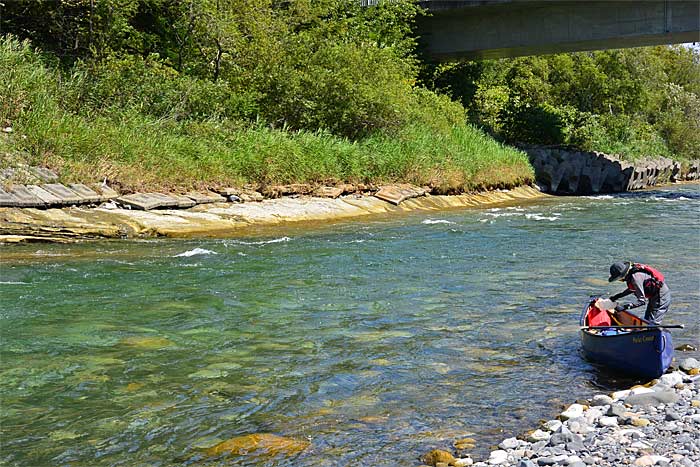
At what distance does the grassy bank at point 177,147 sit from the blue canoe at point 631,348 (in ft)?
38.6

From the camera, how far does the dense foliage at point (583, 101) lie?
127 feet

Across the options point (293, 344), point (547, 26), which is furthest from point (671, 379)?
point (547, 26)

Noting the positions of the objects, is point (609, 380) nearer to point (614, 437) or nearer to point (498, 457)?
point (614, 437)

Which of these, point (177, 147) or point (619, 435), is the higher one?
point (177, 147)

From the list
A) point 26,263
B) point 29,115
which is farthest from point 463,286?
point 29,115

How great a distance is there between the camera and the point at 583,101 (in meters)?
49.6

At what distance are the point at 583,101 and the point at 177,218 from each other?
124ft

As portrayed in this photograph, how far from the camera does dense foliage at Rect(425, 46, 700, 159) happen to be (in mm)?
38781

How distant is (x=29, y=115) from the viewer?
1755 cm

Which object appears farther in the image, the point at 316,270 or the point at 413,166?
the point at 413,166

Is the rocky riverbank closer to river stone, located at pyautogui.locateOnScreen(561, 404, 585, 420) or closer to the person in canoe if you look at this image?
river stone, located at pyautogui.locateOnScreen(561, 404, 585, 420)

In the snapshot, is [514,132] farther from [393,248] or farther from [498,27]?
[393,248]

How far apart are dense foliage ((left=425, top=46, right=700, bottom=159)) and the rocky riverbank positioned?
30004 millimetres

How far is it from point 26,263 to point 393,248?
6.58 m
